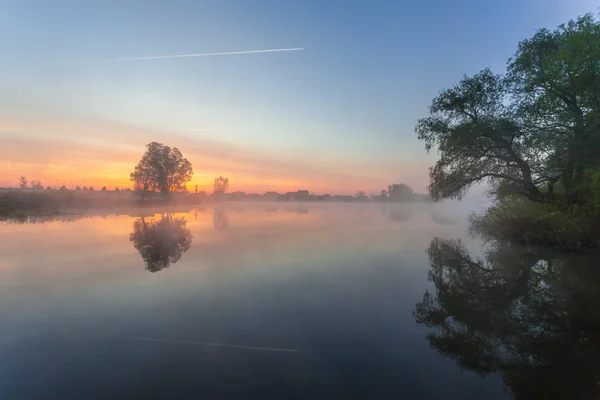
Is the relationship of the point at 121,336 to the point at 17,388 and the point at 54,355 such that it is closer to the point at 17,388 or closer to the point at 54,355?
the point at 54,355

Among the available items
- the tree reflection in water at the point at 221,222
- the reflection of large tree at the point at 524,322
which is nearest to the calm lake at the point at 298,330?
the reflection of large tree at the point at 524,322

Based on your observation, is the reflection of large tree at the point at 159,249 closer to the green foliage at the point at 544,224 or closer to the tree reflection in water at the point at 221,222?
the tree reflection in water at the point at 221,222

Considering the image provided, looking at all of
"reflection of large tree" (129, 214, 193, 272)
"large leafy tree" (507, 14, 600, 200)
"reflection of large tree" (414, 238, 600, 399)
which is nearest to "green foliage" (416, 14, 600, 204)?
"large leafy tree" (507, 14, 600, 200)

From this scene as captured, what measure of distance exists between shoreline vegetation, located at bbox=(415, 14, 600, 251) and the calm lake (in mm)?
6414

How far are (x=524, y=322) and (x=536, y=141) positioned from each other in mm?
20972

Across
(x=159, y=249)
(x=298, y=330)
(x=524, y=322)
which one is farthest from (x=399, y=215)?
(x=298, y=330)

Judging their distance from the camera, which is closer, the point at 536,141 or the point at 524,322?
the point at 524,322

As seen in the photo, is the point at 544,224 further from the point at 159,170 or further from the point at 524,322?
the point at 159,170

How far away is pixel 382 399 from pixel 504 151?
92.5 feet

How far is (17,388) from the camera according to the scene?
597 cm

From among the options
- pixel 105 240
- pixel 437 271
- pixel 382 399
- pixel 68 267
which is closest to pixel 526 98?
pixel 437 271

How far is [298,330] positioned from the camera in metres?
8.84

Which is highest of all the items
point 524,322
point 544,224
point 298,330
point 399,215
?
point 544,224

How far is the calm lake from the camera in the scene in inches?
243
